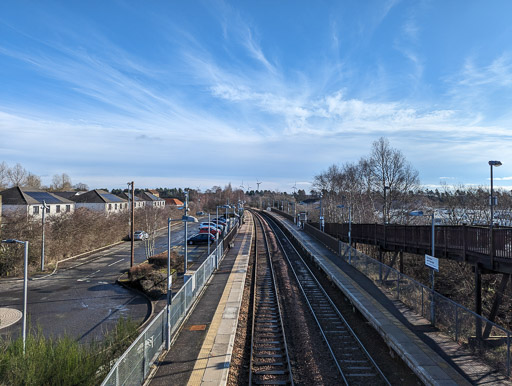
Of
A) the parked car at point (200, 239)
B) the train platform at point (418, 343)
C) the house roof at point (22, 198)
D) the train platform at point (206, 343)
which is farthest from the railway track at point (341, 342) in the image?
the house roof at point (22, 198)

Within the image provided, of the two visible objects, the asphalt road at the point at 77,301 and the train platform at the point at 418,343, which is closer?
the train platform at the point at 418,343

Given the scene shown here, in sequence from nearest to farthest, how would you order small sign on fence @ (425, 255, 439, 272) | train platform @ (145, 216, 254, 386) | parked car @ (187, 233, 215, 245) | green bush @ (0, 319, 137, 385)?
green bush @ (0, 319, 137, 385), train platform @ (145, 216, 254, 386), small sign on fence @ (425, 255, 439, 272), parked car @ (187, 233, 215, 245)

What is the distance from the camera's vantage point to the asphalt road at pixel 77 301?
1486cm

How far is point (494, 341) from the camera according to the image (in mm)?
10602

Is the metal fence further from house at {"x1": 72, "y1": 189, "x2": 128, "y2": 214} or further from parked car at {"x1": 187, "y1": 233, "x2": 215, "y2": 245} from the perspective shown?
house at {"x1": 72, "y1": 189, "x2": 128, "y2": 214}

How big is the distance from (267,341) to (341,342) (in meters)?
2.82

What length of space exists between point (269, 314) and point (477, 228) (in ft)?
33.3

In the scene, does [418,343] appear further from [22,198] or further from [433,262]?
[22,198]

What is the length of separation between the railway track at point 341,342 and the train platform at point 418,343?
101cm

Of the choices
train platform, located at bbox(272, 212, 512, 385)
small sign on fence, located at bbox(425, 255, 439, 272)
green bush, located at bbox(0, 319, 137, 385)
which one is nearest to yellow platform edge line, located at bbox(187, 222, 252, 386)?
green bush, located at bbox(0, 319, 137, 385)

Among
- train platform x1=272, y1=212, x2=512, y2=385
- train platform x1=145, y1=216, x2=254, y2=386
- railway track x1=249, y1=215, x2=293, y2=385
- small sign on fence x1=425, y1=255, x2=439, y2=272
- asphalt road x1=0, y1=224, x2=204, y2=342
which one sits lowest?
asphalt road x1=0, y1=224, x2=204, y2=342

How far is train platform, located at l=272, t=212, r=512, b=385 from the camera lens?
31.7ft

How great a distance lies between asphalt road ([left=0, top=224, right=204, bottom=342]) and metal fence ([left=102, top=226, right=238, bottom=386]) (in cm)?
228

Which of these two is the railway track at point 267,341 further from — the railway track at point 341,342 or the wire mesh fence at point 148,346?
the wire mesh fence at point 148,346
